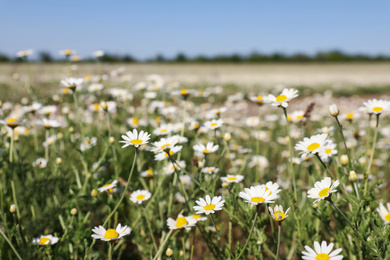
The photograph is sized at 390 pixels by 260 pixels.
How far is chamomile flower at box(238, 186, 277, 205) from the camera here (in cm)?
111

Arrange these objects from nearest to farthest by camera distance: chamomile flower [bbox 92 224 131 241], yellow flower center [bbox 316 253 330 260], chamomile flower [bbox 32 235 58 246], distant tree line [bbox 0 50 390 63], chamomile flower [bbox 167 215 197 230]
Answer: yellow flower center [bbox 316 253 330 260] < chamomile flower [bbox 92 224 131 241] < chamomile flower [bbox 167 215 197 230] < chamomile flower [bbox 32 235 58 246] < distant tree line [bbox 0 50 390 63]

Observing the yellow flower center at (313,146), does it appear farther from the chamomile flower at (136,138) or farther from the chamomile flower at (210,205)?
the chamomile flower at (136,138)

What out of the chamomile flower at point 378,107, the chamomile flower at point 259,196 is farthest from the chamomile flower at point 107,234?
the chamomile flower at point 378,107

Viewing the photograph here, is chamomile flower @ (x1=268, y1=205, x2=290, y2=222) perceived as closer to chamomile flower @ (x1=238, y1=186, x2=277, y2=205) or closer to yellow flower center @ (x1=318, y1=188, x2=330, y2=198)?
chamomile flower @ (x1=238, y1=186, x2=277, y2=205)

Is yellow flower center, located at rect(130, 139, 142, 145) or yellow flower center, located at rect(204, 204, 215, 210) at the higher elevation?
yellow flower center, located at rect(130, 139, 142, 145)

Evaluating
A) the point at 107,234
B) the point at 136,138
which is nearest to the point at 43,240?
the point at 107,234

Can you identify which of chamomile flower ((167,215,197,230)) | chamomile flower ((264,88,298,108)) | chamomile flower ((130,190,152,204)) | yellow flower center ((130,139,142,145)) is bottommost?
chamomile flower ((130,190,152,204))

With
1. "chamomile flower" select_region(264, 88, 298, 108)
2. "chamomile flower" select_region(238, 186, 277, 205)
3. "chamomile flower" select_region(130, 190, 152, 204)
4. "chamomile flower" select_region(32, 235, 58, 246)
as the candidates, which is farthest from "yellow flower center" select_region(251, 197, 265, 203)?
"chamomile flower" select_region(32, 235, 58, 246)

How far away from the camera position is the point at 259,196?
1150mm

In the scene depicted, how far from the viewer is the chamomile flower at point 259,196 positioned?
111 cm

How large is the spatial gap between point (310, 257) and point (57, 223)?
5.05ft

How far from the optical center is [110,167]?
2.73 meters

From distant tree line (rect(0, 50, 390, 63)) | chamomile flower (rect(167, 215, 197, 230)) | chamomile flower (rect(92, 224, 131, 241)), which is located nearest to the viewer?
chamomile flower (rect(92, 224, 131, 241))

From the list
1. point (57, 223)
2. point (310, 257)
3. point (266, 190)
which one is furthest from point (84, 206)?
point (310, 257)
